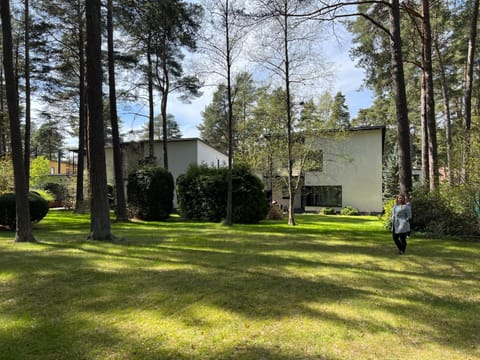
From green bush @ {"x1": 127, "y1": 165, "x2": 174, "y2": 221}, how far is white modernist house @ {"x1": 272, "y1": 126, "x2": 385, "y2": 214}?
35.0ft

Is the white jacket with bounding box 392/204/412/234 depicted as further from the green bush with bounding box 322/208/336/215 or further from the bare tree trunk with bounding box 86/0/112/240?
the green bush with bounding box 322/208/336/215

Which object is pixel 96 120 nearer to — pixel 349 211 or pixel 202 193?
pixel 202 193

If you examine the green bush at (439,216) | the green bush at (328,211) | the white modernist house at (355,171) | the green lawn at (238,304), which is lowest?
the green bush at (328,211)

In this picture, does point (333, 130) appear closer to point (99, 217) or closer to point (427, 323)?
point (99, 217)

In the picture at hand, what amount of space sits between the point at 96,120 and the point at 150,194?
7771 mm

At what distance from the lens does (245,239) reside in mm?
10047

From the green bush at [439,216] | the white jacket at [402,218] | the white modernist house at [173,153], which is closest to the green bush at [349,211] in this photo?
the white modernist house at [173,153]

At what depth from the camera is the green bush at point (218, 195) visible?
15.2 metres

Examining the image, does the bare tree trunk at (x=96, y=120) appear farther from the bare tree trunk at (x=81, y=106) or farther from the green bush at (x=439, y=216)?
the bare tree trunk at (x=81, y=106)

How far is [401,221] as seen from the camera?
7426mm

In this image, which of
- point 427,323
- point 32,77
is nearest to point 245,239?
point 427,323

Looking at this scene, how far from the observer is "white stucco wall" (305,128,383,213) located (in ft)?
72.3

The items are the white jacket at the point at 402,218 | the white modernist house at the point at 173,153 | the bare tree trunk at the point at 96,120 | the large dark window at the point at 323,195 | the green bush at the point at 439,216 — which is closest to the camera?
the white jacket at the point at 402,218

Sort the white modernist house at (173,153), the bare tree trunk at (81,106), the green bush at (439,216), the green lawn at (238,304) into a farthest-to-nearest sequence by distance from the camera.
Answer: the white modernist house at (173,153) → the bare tree trunk at (81,106) → the green bush at (439,216) → the green lawn at (238,304)
